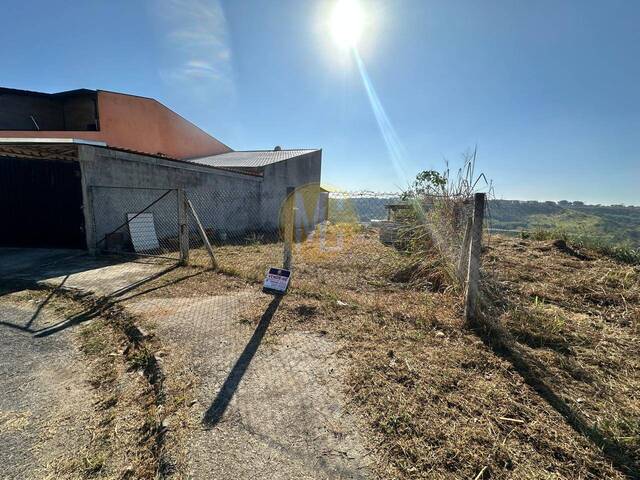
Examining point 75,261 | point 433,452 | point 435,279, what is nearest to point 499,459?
point 433,452

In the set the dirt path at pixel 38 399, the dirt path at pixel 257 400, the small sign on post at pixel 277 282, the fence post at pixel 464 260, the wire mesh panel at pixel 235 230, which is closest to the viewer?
the dirt path at pixel 257 400

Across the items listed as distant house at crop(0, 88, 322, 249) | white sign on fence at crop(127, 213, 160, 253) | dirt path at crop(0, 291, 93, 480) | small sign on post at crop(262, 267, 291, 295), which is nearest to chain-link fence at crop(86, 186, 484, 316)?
white sign on fence at crop(127, 213, 160, 253)

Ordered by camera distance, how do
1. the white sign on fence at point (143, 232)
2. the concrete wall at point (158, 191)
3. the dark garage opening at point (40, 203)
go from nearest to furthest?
1. the concrete wall at point (158, 191)
2. the white sign on fence at point (143, 232)
3. the dark garage opening at point (40, 203)

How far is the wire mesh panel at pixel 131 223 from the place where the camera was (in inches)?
277

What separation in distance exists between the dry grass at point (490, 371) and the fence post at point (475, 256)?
230 mm

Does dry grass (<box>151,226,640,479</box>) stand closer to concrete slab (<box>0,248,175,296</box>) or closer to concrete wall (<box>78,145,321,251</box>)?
concrete slab (<box>0,248,175,296</box>)

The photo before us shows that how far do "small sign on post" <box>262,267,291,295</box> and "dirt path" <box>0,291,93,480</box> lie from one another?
2.36 meters

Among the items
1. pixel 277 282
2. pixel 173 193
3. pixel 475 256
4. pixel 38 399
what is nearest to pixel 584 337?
pixel 475 256

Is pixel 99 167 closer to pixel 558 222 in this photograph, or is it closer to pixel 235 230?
pixel 235 230

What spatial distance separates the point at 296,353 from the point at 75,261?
6.29 metres

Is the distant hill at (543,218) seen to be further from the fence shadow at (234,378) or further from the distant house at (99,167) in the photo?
the distant house at (99,167)

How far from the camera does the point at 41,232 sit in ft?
26.1

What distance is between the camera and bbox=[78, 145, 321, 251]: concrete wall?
6.92 m

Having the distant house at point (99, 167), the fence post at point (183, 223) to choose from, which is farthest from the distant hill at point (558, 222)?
the distant house at point (99, 167)
